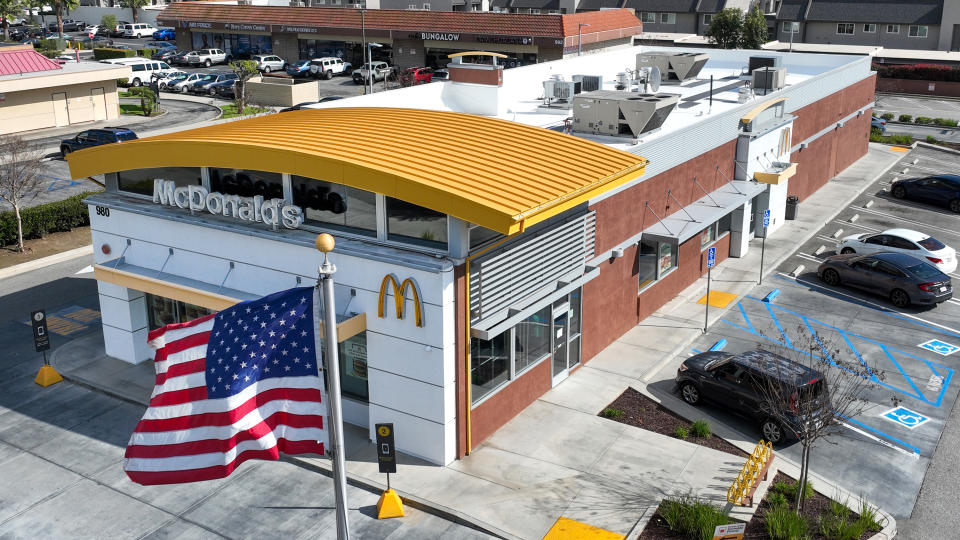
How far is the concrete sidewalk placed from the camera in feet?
57.7

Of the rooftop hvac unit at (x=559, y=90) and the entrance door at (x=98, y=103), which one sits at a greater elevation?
the rooftop hvac unit at (x=559, y=90)

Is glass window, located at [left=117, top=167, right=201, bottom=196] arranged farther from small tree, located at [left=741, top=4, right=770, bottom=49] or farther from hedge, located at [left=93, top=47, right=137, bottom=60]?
small tree, located at [left=741, top=4, right=770, bottom=49]

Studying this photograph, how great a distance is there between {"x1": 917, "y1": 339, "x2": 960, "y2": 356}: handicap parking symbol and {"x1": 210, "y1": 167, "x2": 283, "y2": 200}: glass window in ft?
61.6

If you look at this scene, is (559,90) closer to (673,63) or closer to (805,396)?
(673,63)

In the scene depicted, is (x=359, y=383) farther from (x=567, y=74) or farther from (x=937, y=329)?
(x=567, y=74)

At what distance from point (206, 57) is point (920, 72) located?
63728mm

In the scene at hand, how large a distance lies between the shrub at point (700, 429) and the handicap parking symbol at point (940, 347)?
9.29 meters

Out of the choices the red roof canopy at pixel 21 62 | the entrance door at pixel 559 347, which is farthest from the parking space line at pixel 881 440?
the red roof canopy at pixel 21 62

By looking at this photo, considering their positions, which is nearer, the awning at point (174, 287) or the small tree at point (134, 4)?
the awning at point (174, 287)

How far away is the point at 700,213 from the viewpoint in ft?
95.6

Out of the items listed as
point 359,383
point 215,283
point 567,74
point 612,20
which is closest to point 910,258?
point 567,74

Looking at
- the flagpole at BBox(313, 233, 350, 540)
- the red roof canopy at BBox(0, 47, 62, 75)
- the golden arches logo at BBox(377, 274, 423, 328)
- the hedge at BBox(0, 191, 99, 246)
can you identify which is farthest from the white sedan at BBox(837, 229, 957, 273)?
the red roof canopy at BBox(0, 47, 62, 75)

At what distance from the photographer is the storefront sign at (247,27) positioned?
276 ft

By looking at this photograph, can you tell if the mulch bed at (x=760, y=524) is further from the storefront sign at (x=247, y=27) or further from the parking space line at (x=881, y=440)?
the storefront sign at (x=247, y=27)
